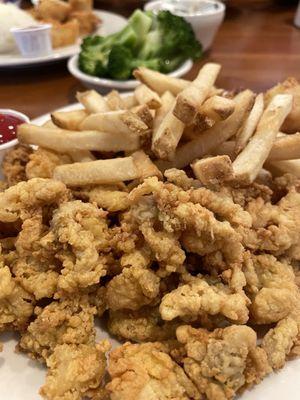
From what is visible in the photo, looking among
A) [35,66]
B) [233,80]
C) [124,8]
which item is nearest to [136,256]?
[233,80]

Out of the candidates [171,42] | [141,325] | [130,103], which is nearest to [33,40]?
[171,42]

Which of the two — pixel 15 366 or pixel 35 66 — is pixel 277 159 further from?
pixel 35 66

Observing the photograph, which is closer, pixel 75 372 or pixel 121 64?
pixel 75 372

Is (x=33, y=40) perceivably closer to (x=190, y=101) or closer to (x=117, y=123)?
(x=117, y=123)

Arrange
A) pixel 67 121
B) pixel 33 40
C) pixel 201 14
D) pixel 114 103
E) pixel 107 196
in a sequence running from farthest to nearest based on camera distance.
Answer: pixel 201 14 < pixel 33 40 < pixel 114 103 < pixel 67 121 < pixel 107 196

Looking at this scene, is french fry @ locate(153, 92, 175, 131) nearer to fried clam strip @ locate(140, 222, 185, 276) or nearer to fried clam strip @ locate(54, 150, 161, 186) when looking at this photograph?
fried clam strip @ locate(54, 150, 161, 186)

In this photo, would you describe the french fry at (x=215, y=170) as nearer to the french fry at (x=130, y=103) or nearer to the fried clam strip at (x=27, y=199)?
the fried clam strip at (x=27, y=199)
